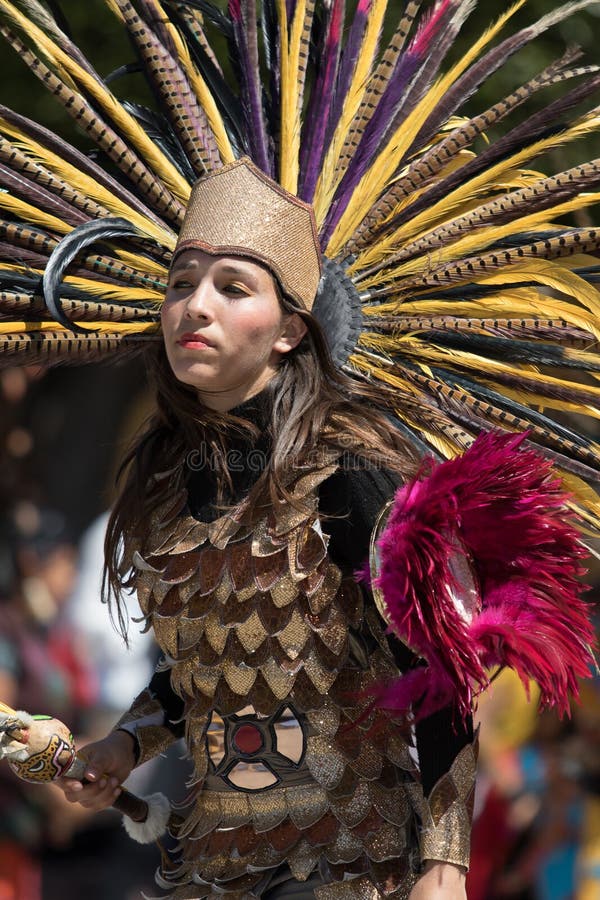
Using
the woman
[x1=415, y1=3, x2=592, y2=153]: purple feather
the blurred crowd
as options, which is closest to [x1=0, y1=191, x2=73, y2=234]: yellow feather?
the woman

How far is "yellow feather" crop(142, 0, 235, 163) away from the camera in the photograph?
294 cm

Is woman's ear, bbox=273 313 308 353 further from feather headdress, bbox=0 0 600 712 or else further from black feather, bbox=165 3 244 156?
black feather, bbox=165 3 244 156

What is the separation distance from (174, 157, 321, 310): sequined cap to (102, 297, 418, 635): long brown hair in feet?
0.25

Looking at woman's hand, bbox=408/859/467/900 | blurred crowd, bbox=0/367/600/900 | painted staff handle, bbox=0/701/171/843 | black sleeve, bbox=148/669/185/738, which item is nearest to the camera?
woman's hand, bbox=408/859/467/900

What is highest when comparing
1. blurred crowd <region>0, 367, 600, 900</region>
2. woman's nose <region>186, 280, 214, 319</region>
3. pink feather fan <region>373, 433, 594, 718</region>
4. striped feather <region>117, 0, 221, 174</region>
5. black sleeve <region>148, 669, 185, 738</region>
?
striped feather <region>117, 0, 221, 174</region>

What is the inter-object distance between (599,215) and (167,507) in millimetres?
2982

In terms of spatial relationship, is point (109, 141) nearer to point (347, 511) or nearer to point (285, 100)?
point (285, 100)

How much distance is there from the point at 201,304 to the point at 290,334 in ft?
0.78

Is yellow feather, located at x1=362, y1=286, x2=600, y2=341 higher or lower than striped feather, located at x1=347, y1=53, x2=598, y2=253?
lower

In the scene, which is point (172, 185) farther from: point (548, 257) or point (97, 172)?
point (548, 257)

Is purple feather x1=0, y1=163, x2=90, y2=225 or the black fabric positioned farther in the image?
purple feather x1=0, y1=163, x2=90, y2=225

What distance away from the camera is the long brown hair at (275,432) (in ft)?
8.09

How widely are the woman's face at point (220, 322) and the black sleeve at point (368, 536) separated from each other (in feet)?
0.91

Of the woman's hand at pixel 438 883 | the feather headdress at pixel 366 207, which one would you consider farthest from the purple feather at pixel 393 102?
the woman's hand at pixel 438 883
